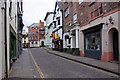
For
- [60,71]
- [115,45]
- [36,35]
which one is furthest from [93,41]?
[36,35]

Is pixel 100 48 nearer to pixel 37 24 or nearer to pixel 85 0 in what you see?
pixel 85 0

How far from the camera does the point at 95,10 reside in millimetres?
16344

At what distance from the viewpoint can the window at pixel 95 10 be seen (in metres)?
15.3

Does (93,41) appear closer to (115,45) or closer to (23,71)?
(115,45)

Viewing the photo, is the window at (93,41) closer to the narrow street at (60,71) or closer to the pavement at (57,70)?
the pavement at (57,70)

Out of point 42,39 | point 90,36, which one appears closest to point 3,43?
point 90,36

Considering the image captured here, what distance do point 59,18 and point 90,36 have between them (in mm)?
17894

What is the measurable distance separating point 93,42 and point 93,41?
0.37 feet

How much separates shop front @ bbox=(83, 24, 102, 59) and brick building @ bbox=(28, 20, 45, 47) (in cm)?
6013

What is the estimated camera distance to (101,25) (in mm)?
14781

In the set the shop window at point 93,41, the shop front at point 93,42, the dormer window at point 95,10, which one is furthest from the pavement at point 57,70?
the dormer window at point 95,10

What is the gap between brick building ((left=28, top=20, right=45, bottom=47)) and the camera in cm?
8043

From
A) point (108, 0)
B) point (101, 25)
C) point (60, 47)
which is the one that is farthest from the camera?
point (60, 47)

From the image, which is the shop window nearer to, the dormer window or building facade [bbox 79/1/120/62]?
building facade [bbox 79/1/120/62]
